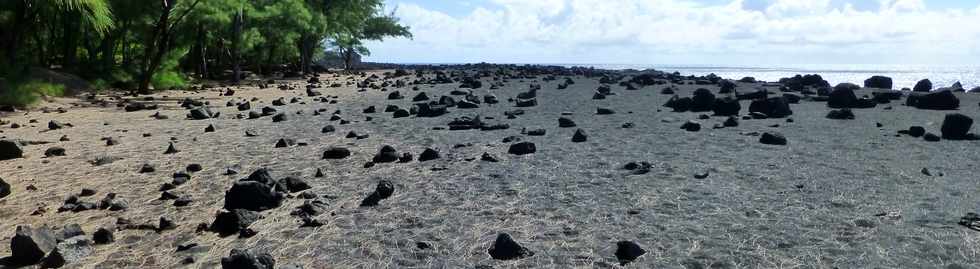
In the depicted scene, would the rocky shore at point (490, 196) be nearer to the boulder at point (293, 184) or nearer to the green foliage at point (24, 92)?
the boulder at point (293, 184)

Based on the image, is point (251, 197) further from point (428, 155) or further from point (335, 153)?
point (428, 155)

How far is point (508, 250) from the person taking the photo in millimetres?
6520

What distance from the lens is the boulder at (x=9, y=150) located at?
12.3 m

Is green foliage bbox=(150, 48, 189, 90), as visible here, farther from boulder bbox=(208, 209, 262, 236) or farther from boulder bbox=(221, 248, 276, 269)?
boulder bbox=(221, 248, 276, 269)

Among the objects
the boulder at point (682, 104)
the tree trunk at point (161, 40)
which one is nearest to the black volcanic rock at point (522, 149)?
the boulder at point (682, 104)

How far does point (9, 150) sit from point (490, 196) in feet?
29.2

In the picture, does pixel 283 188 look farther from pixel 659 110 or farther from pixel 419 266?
pixel 659 110

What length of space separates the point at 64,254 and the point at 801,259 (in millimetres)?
6555

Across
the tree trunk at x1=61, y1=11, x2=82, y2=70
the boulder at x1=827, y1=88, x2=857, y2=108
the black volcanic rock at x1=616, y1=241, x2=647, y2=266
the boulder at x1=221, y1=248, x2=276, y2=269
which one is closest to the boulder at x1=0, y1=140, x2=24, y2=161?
the boulder at x1=221, y1=248, x2=276, y2=269

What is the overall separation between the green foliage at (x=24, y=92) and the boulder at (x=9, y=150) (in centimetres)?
1154

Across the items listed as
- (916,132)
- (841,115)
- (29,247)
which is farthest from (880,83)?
(29,247)

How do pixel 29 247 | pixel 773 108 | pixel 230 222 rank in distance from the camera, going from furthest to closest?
pixel 773 108 < pixel 230 222 < pixel 29 247

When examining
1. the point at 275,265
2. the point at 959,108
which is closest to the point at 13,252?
the point at 275,265

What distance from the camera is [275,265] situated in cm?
630
